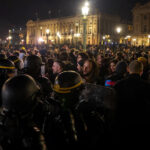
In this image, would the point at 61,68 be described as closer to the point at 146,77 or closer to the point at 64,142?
the point at 146,77

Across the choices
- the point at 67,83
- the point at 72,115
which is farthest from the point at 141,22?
the point at 72,115

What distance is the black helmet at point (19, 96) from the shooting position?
2.18 metres

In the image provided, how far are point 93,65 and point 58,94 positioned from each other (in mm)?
2776

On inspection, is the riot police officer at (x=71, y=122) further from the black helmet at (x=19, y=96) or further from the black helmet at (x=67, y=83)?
the black helmet at (x=19, y=96)

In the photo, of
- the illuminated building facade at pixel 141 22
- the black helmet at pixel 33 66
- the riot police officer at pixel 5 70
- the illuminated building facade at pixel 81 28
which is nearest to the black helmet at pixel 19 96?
the riot police officer at pixel 5 70

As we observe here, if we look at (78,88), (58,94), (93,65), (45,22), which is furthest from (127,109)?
(45,22)

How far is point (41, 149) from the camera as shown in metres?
2.06

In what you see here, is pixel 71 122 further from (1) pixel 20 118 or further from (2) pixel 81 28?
(2) pixel 81 28

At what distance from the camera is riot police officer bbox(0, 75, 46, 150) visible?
205cm

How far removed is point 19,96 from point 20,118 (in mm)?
198

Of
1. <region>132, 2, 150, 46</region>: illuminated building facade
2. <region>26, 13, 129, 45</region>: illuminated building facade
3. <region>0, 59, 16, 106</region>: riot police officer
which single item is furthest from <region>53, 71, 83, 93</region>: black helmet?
<region>132, 2, 150, 46</region>: illuminated building facade

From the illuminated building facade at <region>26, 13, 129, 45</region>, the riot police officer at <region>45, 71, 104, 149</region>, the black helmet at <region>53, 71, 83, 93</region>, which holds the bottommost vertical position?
the riot police officer at <region>45, 71, 104, 149</region>

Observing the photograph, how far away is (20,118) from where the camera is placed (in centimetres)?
215

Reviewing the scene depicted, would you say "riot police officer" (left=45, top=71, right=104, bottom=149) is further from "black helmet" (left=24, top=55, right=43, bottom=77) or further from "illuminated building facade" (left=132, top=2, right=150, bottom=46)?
"illuminated building facade" (left=132, top=2, right=150, bottom=46)
